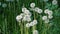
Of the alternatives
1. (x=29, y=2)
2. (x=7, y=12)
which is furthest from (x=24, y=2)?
(x=7, y=12)

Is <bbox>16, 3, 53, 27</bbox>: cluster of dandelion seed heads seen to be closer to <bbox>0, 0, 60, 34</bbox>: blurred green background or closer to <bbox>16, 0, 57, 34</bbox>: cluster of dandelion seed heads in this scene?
<bbox>16, 0, 57, 34</bbox>: cluster of dandelion seed heads

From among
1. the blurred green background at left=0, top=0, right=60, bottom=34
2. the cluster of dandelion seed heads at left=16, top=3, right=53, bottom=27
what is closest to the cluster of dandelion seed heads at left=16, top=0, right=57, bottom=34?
the cluster of dandelion seed heads at left=16, top=3, right=53, bottom=27

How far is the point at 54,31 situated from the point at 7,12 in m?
0.83

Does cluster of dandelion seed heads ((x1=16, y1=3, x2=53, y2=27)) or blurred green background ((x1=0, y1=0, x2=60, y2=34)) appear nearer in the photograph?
cluster of dandelion seed heads ((x1=16, y1=3, x2=53, y2=27))

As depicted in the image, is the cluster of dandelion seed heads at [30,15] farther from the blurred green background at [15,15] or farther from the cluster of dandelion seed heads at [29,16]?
the blurred green background at [15,15]

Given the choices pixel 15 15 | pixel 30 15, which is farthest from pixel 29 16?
pixel 15 15

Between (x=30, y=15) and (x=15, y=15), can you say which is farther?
(x=15, y=15)

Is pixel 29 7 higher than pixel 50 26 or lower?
higher

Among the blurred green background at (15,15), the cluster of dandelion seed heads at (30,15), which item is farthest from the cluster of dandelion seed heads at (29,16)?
the blurred green background at (15,15)

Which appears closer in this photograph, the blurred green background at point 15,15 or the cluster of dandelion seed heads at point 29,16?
the cluster of dandelion seed heads at point 29,16

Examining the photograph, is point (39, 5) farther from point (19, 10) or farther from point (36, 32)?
point (36, 32)

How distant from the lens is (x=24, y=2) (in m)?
3.69

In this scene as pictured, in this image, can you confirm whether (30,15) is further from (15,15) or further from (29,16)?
(15,15)

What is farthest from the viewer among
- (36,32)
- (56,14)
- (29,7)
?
(29,7)
